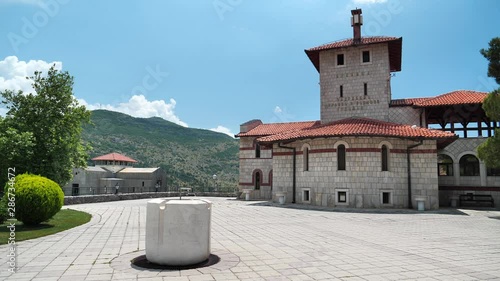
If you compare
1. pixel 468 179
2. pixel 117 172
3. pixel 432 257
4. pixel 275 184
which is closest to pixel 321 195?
pixel 275 184

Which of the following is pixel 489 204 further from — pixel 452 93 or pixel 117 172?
pixel 117 172

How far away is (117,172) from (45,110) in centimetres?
2173

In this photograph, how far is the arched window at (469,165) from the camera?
23156mm

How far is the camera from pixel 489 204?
72.8 ft

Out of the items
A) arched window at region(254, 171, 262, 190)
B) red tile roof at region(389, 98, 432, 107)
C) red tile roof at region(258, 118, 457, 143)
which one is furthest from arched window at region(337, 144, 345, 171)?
arched window at region(254, 171, 262, 190)

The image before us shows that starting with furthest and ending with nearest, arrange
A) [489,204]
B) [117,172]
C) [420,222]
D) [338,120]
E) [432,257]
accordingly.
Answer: [117,172]
[338,120]
[489,204]
[420,222]
[432,257]

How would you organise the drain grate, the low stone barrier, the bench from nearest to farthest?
the drain grate, the bench, the low stone barrier

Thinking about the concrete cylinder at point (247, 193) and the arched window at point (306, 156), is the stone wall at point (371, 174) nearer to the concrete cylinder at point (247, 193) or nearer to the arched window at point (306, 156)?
the arched window at point (306, 156)

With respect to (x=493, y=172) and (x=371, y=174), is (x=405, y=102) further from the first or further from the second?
(x=371, y=174)

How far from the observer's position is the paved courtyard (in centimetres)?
570

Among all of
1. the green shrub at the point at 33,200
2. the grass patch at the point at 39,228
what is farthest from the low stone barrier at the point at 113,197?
the green shrub at the point at 33,200

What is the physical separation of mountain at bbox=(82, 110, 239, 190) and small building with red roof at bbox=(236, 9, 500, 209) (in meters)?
56.7

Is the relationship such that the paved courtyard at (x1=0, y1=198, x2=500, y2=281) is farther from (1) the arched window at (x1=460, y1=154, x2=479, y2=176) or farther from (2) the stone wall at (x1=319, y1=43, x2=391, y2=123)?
(2) the stone wall at (x1=319, y1=43, x2=391, y2=123)

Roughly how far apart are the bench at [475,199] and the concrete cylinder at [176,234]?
2304 centimetres
